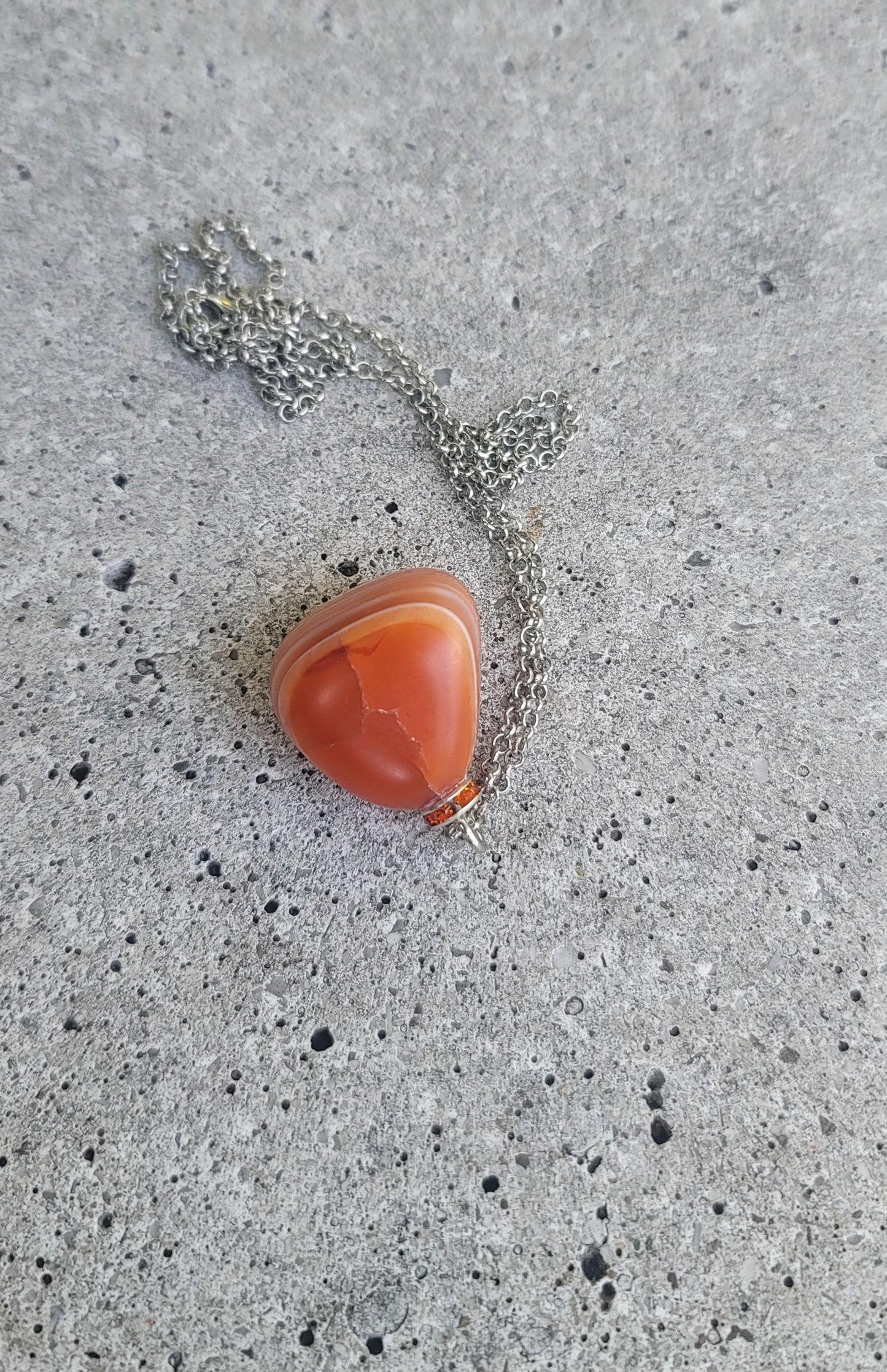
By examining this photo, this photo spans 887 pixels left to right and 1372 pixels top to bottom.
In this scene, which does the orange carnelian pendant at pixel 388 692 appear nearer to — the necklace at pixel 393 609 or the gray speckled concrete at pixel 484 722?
the necklace at pixel 393 609

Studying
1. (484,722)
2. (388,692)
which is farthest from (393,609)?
(484,722)

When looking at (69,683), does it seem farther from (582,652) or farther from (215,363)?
(582,652)

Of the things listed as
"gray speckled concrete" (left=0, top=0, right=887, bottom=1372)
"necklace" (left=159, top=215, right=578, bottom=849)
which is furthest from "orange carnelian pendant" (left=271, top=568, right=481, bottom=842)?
"gray speckled concrete" (left=0, top=0, right=887, bottom=1372)

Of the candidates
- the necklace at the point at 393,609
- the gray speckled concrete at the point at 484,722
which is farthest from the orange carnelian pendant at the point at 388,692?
the gray speckled concrete at the point at 484,722

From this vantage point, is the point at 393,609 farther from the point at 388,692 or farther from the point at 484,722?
the point at 484,722

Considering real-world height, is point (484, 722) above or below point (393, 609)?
below

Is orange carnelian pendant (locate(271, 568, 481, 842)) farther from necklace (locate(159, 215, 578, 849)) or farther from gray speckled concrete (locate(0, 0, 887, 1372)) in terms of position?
gray speckled concrete (locate(0, 0, 887, 1372))
